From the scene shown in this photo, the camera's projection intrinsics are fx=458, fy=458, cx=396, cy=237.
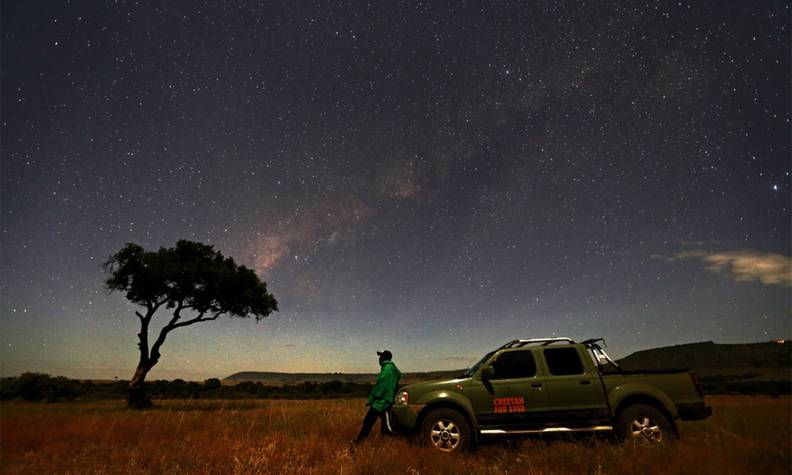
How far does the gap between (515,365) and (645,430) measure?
2559mm

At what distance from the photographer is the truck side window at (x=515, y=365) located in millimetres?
9305

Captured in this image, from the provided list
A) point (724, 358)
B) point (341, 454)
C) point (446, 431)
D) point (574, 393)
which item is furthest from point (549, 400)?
point (724, 358)

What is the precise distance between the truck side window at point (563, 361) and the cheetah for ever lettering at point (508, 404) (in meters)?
0.91

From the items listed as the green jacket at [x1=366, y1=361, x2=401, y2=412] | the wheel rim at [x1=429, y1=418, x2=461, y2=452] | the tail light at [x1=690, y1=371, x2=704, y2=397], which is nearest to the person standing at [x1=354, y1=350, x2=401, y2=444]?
the green jacket at [x1=366, y1=361, x2=401, y2=412]

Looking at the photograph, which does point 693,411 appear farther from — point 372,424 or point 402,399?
point 372,424

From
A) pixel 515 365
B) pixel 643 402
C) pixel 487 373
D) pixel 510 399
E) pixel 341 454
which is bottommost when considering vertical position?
pixel 341 454

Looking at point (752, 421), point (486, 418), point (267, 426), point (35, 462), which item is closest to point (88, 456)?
point (35, 462)

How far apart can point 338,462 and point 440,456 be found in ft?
5.74

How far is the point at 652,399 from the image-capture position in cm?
880

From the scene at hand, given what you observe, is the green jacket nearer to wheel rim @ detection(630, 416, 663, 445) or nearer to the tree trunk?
wheel rim @ detection(630, 416, 663, 445)

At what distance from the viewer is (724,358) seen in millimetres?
94250

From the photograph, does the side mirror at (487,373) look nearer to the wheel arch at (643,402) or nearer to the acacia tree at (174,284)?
the wheel arch at (643,402)

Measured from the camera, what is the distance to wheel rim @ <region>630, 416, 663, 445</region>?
27.7 ft

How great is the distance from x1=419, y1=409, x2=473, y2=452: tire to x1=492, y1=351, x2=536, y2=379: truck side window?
3.90 feet
